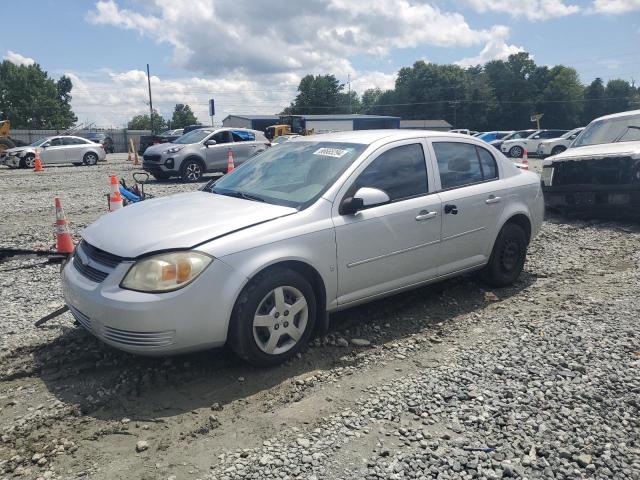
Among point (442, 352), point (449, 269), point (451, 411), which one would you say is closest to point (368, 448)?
point (451, 411)

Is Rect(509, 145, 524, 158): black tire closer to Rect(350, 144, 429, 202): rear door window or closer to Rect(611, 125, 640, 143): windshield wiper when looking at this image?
Rect(611, 125, 640, 143): windshield wiper

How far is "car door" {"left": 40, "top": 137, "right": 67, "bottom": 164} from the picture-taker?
2378 cm

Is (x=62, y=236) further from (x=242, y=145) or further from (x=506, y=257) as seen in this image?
(x=242, y=145)

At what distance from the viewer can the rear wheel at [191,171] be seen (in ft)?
52.6

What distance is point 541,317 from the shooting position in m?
4.79

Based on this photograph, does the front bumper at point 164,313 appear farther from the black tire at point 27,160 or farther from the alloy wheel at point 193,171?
the black tire at point 27,160

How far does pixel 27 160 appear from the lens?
2336 cm

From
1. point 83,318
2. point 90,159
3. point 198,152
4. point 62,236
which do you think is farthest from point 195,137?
point 83,318

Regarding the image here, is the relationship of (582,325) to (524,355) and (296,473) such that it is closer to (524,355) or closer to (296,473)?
(524,355)

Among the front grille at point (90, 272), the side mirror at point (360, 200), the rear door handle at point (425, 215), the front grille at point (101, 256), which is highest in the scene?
the side mirror at point (360, 200)

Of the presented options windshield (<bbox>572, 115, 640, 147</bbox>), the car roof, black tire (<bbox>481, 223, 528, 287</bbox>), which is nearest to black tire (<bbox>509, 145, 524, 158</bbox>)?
windshield (<bbox>572, 115, 640, 147</bbox>)

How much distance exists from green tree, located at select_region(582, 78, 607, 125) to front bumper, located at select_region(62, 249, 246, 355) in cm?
9806

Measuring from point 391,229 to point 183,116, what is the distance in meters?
114

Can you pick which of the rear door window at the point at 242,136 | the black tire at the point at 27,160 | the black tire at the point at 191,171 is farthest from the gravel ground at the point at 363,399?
the black tire at the point at 27,160
